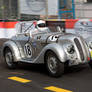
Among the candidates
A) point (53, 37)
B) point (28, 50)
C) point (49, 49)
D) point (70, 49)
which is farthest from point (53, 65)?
point (28, 50)

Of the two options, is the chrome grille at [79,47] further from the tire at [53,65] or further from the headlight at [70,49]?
the tire at [53,65]

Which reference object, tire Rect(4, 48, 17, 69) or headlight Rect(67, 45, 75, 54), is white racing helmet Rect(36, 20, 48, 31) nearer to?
tire Rect(4, 48, 17, 69)

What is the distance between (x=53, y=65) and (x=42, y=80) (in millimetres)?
486

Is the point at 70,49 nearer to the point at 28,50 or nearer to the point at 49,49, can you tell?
the point at 49,49

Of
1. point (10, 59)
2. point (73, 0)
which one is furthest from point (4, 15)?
point (10, 59)

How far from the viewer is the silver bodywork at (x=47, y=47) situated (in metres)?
7.16

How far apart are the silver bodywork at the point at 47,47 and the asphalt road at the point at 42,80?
1.25 ft

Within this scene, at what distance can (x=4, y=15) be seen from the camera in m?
17.5

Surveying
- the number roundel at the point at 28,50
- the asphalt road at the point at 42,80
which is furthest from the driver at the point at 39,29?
the asphalt road at the point at 42,80

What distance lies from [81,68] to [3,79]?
239 cm

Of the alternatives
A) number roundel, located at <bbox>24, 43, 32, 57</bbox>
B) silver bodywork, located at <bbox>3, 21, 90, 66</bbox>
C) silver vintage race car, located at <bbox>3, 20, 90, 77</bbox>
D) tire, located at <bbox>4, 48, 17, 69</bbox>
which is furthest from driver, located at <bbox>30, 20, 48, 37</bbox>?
tire, located at <bbox>4, 48, 17, 69</bbox>

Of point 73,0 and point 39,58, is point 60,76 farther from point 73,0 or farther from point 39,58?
Result: point 73,0

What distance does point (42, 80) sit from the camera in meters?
7.06

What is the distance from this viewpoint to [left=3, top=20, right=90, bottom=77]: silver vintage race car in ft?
23.4
